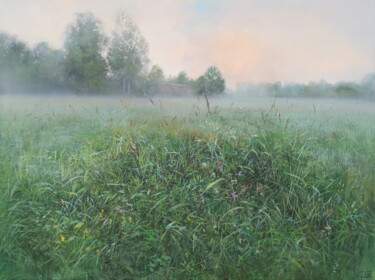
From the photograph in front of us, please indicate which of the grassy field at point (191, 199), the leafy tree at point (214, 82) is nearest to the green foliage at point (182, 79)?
the leafy tree at point (214, 82)

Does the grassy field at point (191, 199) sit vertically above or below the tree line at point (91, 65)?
below

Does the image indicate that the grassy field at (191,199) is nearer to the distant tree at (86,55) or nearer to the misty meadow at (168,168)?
the misty meadow at (168,168)

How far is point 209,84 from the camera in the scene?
143 inches

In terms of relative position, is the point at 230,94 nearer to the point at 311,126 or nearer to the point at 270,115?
the point at 270,115

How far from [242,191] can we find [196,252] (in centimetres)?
67

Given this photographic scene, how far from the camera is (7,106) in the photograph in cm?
358

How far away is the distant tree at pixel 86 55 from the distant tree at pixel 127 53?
0.41 feet

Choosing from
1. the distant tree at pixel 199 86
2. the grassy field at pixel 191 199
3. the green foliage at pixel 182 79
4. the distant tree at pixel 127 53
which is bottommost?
the grassy field at pixel 191 199

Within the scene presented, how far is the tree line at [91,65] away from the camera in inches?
136

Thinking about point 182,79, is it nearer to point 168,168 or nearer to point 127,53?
point 127,53

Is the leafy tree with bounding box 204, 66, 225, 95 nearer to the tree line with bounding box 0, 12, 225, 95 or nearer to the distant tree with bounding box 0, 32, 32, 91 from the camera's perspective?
the tree line with bounding box 0, 12, 225, 95

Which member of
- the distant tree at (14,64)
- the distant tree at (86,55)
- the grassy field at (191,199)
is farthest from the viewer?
the distant tree at (14,64)

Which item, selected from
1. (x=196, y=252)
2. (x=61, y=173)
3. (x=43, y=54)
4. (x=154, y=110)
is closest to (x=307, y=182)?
(x=196, y=252)

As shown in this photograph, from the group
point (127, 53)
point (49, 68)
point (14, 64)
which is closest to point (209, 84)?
point (127, 53)
